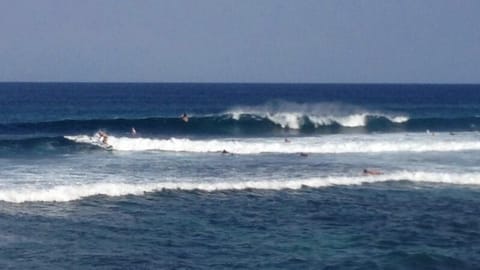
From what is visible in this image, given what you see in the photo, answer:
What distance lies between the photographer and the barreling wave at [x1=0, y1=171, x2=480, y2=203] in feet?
72.7

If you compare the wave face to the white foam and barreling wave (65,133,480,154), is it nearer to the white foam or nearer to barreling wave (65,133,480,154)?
barreling wave (65,133,480,154)

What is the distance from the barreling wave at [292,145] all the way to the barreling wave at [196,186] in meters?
8.37

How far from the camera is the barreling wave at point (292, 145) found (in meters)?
35.8

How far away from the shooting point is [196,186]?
2464 centimetres

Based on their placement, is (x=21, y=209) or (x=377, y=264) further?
(x=21, y=209)

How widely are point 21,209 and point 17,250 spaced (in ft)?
14.7

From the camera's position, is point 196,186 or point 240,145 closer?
point 196,186

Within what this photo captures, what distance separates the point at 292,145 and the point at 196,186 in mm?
12777

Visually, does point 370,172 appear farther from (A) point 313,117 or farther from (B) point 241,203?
(A) point 313,117

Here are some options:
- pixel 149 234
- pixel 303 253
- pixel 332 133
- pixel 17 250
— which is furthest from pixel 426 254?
pixel 332 133

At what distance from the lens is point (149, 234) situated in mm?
18094

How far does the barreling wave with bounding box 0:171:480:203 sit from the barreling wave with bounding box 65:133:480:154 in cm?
837

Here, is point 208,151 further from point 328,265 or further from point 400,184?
point 328,265

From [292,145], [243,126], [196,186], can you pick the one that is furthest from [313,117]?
[196,186]
